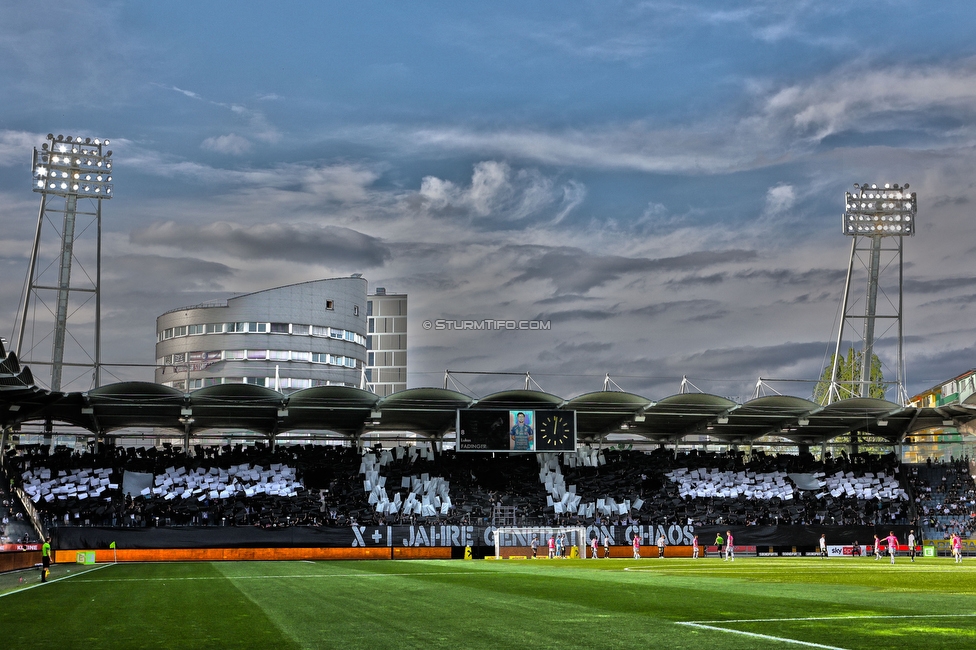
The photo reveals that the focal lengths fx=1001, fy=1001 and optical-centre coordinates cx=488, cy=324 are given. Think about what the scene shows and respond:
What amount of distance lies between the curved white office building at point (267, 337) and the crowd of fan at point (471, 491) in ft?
204

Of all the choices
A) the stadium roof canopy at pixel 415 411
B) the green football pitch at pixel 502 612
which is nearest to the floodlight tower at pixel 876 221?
the stadium roof canopy at pixel 415 411

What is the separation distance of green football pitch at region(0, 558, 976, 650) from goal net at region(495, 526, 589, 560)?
25296 millimetres

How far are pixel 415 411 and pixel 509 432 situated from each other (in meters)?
6.82

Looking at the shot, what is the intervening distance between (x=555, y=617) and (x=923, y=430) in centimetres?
6505

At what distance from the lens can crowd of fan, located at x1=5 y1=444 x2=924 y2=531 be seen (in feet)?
188

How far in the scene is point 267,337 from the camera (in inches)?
5143

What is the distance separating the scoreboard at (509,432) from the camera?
61.9 meters

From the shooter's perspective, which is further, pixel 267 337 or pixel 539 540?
pixel 267 337

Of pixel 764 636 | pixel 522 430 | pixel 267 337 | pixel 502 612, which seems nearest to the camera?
pixel 764 636

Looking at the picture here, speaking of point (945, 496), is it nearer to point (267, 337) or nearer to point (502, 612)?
point (502, 612)

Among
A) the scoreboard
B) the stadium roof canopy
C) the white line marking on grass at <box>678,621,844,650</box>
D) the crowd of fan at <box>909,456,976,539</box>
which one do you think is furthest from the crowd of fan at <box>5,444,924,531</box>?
the white line marking on grass at <box>678,621,844,650</box>

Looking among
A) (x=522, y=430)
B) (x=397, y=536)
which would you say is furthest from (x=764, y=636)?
(x=522, y=430)

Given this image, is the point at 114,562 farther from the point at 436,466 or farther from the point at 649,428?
the point at 649,428

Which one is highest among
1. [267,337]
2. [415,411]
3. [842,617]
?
[267,337]
